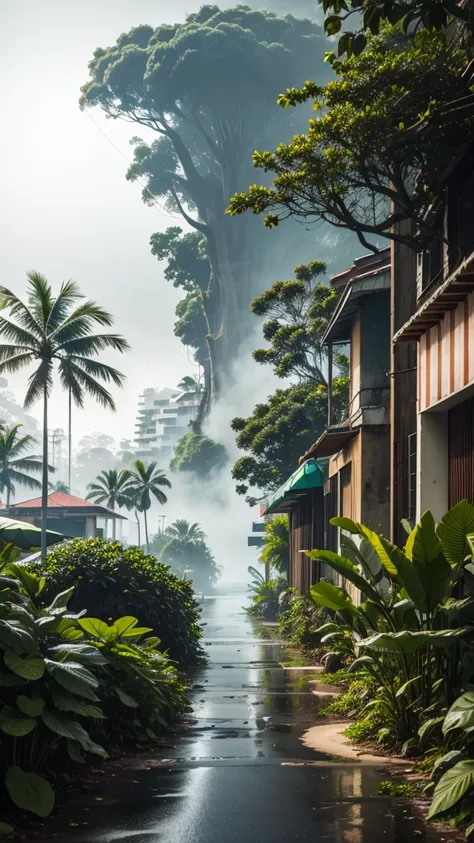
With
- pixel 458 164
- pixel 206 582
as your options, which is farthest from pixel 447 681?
pixel 206 582

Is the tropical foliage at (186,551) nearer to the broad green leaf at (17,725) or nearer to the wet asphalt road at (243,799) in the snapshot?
the wet asphalt road at (243,799)

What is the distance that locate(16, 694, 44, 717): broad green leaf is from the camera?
745 cm

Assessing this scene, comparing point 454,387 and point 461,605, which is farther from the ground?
point 454,387

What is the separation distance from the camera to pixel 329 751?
9.99m

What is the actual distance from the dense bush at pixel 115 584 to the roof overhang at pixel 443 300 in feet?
24.2

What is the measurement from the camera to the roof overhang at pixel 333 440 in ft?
66.9

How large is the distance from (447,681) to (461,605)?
28.8 inches

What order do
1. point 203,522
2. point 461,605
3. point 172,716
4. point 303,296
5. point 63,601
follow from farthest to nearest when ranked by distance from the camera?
point 203,522 < point 303,296 < point 172,716 < point 63,601 < point 461,605

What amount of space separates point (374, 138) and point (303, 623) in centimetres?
1437

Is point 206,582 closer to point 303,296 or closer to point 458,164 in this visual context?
point 303,296

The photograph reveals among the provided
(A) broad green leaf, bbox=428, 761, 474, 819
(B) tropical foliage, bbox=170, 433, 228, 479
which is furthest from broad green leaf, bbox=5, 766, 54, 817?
(B) tropical foliage, bbox=170, 433, 228, 479

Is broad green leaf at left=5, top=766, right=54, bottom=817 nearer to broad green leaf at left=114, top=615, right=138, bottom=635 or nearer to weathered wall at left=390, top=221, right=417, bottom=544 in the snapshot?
broad green leaf at left=114, top=615, right=138, bottom=635

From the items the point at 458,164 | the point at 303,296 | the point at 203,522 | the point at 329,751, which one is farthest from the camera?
the point at 203,522

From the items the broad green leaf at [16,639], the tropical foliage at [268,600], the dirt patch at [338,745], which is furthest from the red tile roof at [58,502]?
the broad green leaf at [16,639]
